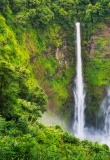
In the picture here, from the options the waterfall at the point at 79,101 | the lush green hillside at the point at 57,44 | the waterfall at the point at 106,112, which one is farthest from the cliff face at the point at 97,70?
the waterfall at the point at 79,101

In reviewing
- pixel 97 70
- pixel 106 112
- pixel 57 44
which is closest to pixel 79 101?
pixel 106 112

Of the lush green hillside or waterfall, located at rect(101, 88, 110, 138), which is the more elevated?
the lush green hillside

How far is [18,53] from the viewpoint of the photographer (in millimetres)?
32094

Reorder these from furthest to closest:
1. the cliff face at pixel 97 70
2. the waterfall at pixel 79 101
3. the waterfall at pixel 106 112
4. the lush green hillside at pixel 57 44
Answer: the cliff face at pixel 97 70 → the waterfall at pixel 106 112 → the waterfall at pixel 79 101 → the lush green hillside at pixel 57 44

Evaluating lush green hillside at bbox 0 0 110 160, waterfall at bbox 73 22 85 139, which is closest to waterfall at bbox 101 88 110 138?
lush green hillside at bbox 0 0 110 160

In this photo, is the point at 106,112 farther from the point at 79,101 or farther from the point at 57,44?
the point at 57,44

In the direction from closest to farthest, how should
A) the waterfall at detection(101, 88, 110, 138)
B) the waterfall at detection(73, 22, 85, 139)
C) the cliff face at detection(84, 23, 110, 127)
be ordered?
the waterfall at detection(73, 22, 85, 139) → the waterfall at detection(101, 88, 110, 138) → the cliff face at detection(84, 23, 110, 127)

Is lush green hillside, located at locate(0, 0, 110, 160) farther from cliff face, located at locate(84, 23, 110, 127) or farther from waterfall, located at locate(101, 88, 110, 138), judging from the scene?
waterfall, located at locate(101, 88, 110, 138)

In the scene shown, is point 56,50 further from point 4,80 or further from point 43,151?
point 43,151

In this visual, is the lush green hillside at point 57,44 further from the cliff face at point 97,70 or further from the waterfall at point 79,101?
the waterfall at point 79,101

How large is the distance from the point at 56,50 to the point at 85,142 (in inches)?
740

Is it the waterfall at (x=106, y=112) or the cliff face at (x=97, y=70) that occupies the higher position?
the cliff face at (x=97, y=70)

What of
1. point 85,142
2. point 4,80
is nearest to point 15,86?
point 4,80

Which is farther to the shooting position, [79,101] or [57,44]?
[57,44]
